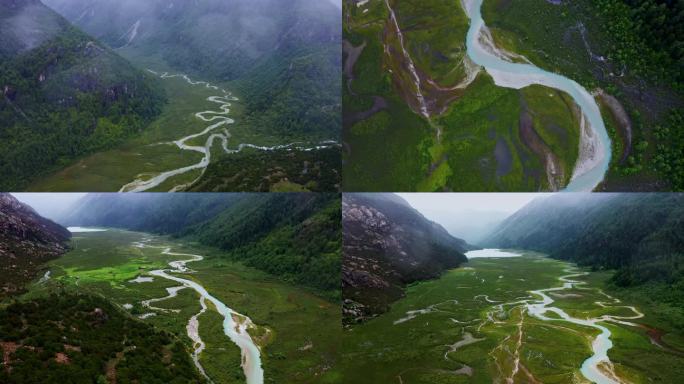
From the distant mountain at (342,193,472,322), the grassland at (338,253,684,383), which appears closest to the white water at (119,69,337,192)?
the distant mountain at (342,193,472,322)

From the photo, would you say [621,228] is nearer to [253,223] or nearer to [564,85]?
[564,85]

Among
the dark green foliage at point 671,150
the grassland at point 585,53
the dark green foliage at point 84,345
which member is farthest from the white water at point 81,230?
the dark green foliage at point 671,150

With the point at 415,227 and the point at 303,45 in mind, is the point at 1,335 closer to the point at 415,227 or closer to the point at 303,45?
the point at 415,227

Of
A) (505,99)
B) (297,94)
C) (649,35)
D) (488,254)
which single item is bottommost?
(488,254)

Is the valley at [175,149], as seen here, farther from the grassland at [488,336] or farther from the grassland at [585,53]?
the grassland at [585,53]

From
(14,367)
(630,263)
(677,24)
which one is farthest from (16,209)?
(677,24)

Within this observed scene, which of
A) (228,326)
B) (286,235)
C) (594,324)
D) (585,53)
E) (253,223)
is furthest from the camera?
(286,235)

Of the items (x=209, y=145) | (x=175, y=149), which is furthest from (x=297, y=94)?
(x=175, y=149)
